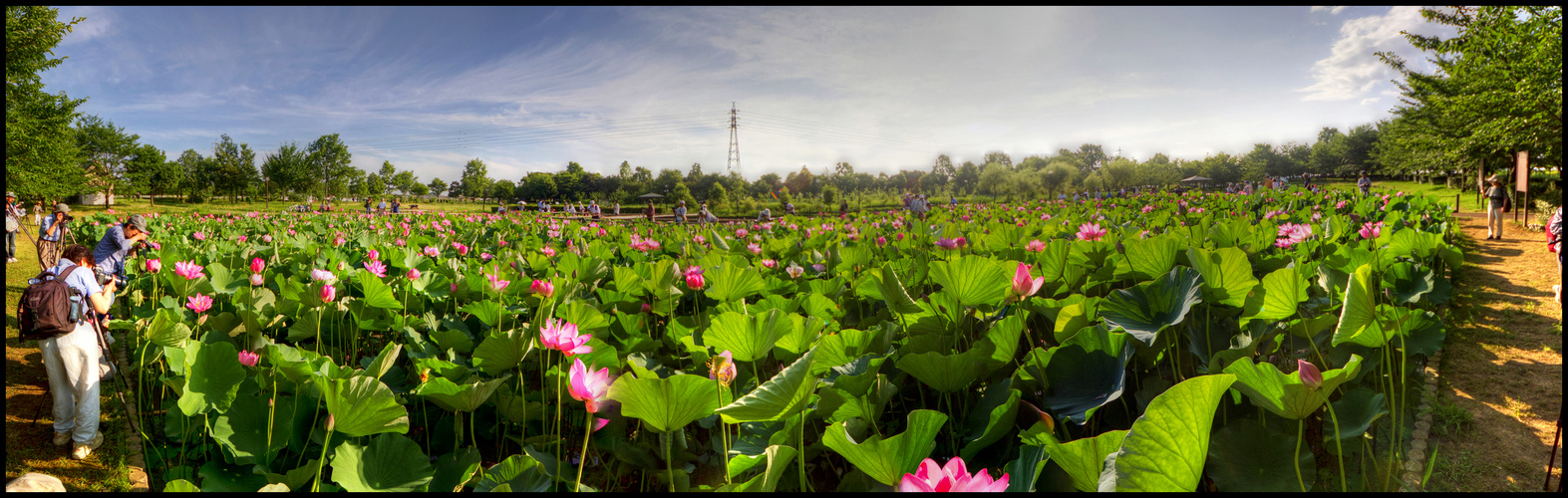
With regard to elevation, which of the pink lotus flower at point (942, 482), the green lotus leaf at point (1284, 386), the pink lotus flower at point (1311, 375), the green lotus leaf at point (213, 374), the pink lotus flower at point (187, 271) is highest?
the pink lotus flower at point (187, 271)

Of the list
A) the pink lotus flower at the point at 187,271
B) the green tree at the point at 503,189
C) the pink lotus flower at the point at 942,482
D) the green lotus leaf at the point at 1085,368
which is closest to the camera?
the pink lotus flower at the point at 942,482

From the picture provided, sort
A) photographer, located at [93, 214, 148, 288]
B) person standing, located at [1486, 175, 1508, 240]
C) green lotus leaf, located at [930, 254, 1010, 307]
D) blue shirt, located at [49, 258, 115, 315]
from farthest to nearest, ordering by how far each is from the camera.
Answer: person standing, located at [1486, 175, 1508, 240]
photographer, located at [93, 214, 148, 288]
blue shirt, located at [49, 258, 115, 315]
green lotus leaf, located at [930, 254, 1010, 307]

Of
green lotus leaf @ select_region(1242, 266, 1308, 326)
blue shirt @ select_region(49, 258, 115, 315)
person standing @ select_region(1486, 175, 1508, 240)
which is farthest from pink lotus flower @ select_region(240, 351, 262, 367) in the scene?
person standing @ select_region(1486, 175, 1508, 240)

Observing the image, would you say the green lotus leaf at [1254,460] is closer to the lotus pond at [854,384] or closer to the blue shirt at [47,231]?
the lotus pond at [854,384]

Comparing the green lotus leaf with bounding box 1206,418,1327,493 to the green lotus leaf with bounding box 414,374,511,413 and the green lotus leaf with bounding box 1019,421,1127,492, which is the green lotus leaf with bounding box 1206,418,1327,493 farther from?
the green lotus leaf with bounding box 414,374,511,413

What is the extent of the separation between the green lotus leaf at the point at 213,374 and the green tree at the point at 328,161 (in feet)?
185

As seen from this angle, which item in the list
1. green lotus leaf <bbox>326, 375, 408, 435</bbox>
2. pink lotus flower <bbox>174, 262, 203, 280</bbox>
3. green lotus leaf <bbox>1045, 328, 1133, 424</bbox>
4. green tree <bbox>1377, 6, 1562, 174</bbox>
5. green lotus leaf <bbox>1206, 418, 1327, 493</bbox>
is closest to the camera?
green lotus leaf <bbox>1206, 418, 1327, 493</bbox>

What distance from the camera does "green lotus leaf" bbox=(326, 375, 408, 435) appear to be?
4.70 feet

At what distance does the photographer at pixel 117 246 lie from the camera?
6176 mm

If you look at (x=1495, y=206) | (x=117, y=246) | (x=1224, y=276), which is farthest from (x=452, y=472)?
(x=1495, y=206)

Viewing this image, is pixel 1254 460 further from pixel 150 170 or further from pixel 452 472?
pixel 150 170

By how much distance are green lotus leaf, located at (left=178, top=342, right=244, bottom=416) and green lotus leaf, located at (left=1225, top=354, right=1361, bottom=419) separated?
2.70m

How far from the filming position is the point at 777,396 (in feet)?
4.03

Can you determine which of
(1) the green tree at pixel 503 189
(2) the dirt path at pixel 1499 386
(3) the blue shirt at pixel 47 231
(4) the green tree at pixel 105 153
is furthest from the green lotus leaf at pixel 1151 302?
(1) the green tree at pixel 503 189
